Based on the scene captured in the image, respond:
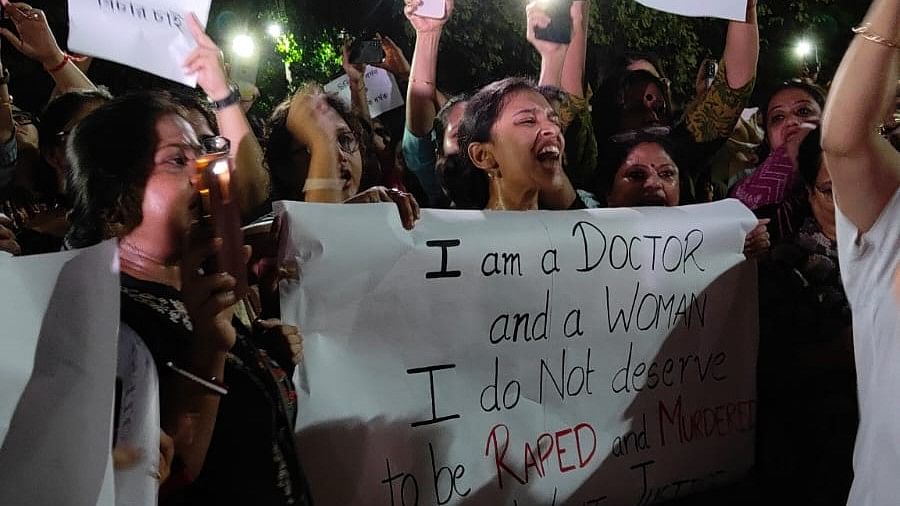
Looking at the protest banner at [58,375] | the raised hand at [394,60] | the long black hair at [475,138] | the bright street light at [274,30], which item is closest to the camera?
the protest banner at [58,375]

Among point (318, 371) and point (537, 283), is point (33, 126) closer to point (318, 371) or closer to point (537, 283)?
point (318, 371)

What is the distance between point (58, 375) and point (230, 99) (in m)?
0.52

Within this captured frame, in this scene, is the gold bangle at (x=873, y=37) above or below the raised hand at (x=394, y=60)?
above

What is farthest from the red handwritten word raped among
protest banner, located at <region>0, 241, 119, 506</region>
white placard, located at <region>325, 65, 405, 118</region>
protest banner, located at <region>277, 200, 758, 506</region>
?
protest banner, located at <region>0, 241, 119, 506</region>

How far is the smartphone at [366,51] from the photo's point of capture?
4.42ft

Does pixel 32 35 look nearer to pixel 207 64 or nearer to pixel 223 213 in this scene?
pixel 207 64

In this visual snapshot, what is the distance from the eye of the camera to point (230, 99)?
119 cm

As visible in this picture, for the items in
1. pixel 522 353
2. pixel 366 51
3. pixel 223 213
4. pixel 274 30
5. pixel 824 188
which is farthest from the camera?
pixel 824 188

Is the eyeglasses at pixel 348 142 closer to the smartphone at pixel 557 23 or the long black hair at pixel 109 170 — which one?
the long black hair at pixel 109 170

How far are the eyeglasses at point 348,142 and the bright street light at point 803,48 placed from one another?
125 centimetres

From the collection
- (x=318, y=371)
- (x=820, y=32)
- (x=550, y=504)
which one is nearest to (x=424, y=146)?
(x=318, y=371)

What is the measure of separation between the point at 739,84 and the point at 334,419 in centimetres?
129

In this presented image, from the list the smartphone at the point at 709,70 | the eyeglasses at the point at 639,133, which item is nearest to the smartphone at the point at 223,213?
the eyeglasses at the point at 639,133

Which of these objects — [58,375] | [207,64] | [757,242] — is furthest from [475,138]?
[58,375]
